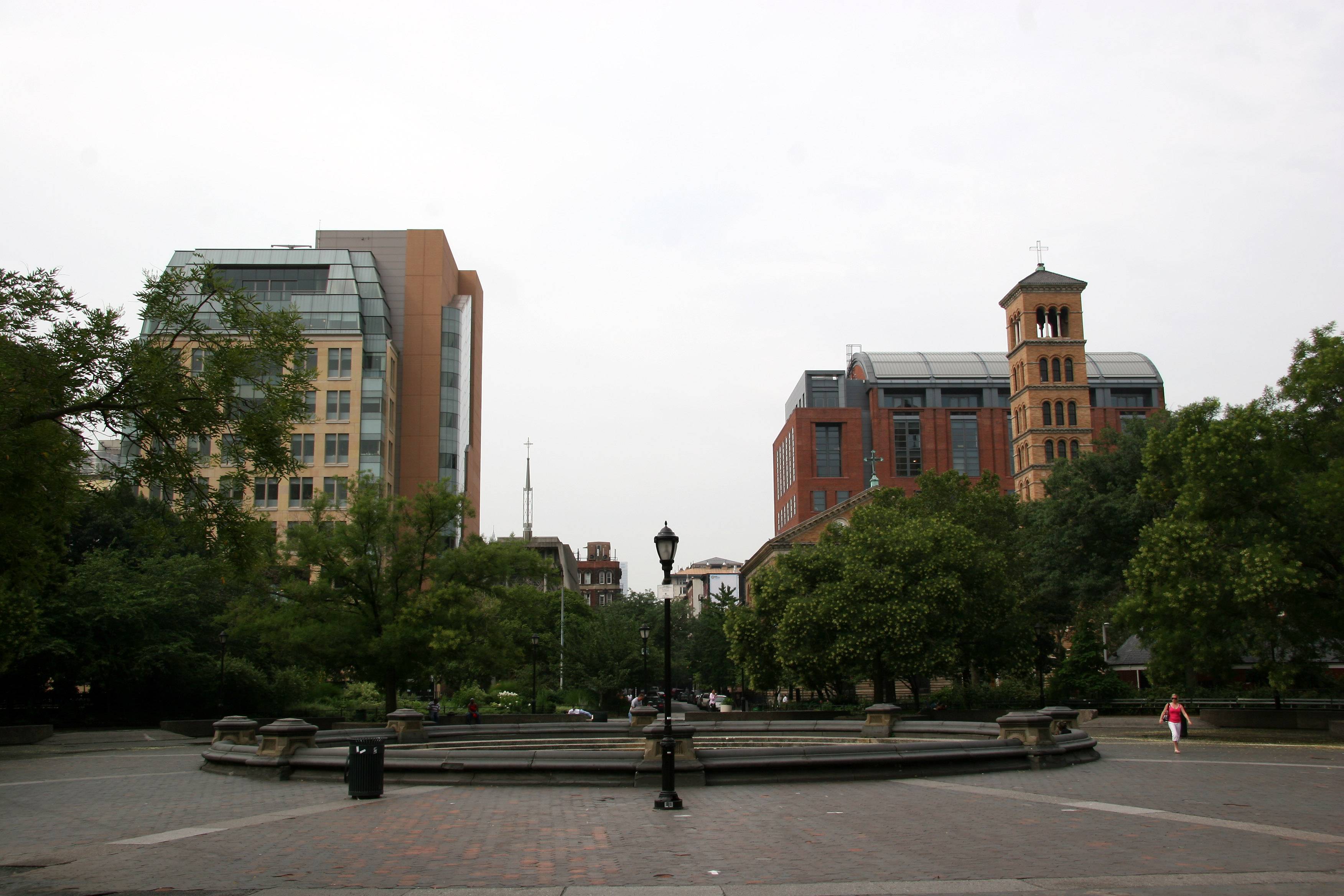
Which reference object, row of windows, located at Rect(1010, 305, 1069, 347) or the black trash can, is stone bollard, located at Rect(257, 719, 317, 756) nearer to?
the black trash can

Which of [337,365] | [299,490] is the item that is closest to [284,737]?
[299,490]

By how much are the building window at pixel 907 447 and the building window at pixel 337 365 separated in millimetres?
63588

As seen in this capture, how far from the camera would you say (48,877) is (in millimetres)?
9859

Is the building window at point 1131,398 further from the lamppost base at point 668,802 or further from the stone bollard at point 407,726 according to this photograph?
the lamppost base at point 668,802

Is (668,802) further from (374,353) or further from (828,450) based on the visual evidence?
(828,450)

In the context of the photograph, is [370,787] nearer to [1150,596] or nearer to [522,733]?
[522,733]

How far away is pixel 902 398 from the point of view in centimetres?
12262

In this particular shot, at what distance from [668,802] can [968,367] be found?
11843 centimetres

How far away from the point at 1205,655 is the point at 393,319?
67.0 m

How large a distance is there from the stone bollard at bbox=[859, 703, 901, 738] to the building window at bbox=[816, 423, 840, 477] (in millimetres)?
91683

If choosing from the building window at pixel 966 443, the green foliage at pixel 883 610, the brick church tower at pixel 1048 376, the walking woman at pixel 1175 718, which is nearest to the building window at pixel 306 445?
the green foliage at pixel 883 610

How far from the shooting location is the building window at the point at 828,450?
387ft

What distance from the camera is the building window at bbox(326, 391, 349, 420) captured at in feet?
248

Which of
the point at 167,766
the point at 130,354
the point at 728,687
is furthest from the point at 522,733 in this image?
the point at 728,687
